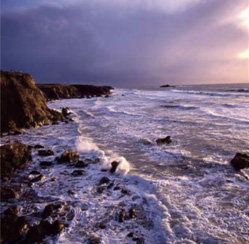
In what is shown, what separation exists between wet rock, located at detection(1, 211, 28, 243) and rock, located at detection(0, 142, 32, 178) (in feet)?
9.56

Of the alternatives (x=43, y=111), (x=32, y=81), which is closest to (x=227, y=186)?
(x=43, y=111)

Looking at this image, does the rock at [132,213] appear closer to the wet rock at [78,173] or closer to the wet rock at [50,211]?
the wet rock at [50,211]

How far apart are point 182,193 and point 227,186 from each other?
5.12 ft

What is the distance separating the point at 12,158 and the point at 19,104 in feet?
28.7

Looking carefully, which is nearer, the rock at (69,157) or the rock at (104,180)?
the rock at (104,180)

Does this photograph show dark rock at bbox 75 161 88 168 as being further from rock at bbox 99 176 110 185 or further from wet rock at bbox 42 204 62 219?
wet rock at bbox 42 204 62 219

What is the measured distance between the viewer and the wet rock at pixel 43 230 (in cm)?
434

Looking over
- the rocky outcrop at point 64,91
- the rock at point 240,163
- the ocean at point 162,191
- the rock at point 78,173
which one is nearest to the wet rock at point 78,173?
the rock at point 78,173

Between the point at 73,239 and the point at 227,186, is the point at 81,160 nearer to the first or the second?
the point at 73,239

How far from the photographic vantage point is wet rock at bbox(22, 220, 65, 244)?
4.34 meters

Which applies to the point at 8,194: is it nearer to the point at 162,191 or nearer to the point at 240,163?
the point at 162,191

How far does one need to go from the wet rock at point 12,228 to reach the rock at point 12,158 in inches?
115

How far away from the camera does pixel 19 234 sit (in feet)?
14.6

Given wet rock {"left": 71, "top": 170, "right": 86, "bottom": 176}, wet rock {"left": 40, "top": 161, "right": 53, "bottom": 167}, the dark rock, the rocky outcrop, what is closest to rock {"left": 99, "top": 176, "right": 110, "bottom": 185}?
wet rock {"left": 71, "top": 170, "right": 86, "bottom": 176}
